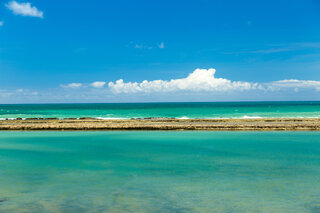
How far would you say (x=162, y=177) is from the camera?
41.1 feet

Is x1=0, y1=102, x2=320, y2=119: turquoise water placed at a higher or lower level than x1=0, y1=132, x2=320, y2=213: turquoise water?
higher

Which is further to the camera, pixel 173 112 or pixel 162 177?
pixel 173 112

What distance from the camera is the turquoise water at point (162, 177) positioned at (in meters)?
9.27

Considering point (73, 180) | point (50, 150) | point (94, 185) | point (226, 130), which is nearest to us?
point (94, 185)

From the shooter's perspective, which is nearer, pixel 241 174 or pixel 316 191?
pixel 316 191

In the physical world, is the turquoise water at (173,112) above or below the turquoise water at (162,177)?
above

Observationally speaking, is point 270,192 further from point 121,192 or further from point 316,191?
point 121,192

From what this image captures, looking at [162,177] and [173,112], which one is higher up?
[173,112]

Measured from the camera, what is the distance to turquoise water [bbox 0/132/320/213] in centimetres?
927

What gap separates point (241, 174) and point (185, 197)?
4000 millimetres

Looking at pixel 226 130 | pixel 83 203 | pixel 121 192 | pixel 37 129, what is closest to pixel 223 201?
pixel 121 192

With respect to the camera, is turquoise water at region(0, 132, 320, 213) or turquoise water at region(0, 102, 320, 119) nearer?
turquoise water at region(0, 132, 320, 213)

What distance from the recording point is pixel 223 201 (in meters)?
9.52

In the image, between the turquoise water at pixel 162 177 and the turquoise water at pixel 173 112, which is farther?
the turquoise water at pixel 173 112
